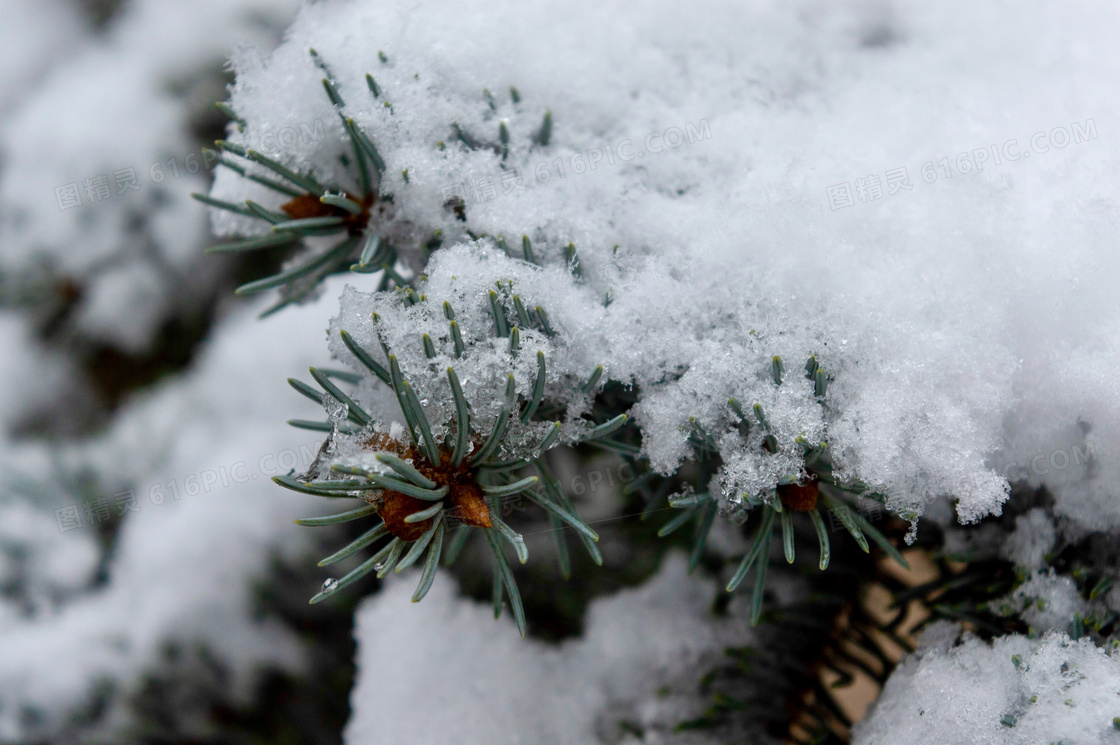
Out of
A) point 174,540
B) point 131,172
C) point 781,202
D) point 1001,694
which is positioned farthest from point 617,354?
point 131,172

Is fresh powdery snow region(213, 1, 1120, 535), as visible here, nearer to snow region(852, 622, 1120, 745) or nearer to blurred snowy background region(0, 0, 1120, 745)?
blurred snowy background region(0, 0, 1120, 745)

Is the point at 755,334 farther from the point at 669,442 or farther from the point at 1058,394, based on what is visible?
the point at 1058,394

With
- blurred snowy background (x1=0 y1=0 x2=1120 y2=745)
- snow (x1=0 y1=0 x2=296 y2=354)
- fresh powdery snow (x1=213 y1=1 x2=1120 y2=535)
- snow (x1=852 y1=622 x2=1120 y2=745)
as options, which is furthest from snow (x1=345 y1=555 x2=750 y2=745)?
snow (x1=0 y1=0 x2=296 y2=354)

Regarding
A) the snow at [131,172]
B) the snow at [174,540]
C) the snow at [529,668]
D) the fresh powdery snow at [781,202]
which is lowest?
the snow at [174,540]

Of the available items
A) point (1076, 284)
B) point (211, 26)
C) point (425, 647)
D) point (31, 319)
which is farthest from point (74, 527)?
point (1076, 284)

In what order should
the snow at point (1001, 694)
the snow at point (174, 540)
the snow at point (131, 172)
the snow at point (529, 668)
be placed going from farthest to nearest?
the snow at point (131, 172) → the snow at point (174, 540) → the snow at point (529, 668) → the snow at point (1001, 694)

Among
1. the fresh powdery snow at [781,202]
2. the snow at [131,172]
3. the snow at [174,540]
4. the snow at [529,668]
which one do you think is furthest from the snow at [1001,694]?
the snow at [131,172]

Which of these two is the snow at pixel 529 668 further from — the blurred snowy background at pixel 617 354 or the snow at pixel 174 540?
the snow at pixel 174 540

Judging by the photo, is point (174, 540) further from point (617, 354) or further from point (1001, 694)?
point (1001, 694)
